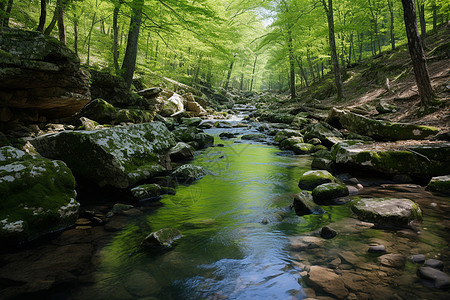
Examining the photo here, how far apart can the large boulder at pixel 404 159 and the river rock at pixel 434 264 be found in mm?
3124

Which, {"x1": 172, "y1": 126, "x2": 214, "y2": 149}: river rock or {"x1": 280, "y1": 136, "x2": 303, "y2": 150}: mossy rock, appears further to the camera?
{"x1": 172, "y1": 126, "x2": 214, "y2": 149}: river rock

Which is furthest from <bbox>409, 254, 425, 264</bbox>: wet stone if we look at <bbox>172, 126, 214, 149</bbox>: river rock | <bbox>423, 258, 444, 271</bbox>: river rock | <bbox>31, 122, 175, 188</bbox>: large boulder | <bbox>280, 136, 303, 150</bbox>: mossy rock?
<bbox>172, 126, 214, 149</bbox>: river rock

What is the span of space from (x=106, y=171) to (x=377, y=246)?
4571 mm

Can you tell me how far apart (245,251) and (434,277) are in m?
1.85

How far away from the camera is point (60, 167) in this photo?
362 centimetres

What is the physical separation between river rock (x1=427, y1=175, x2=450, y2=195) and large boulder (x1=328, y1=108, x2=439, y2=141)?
210cm

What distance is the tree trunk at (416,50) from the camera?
6.80 m

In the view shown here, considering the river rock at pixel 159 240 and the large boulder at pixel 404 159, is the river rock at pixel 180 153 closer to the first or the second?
the river rock at pixel 159 240

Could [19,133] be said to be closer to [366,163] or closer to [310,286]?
[310,286]

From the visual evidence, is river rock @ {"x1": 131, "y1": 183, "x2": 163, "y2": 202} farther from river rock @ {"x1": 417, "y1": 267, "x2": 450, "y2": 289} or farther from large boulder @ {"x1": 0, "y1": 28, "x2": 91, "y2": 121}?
large boulder @ {"x1": 0, "y1": 28, "x2": 91, "y2": 121}

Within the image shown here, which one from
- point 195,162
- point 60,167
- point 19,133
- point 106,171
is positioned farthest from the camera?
point 195,162

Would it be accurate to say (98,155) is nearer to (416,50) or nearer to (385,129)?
(385,129)

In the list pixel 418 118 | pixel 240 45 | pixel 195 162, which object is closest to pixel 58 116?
pixel 195 162

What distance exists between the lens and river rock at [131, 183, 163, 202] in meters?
4.44
